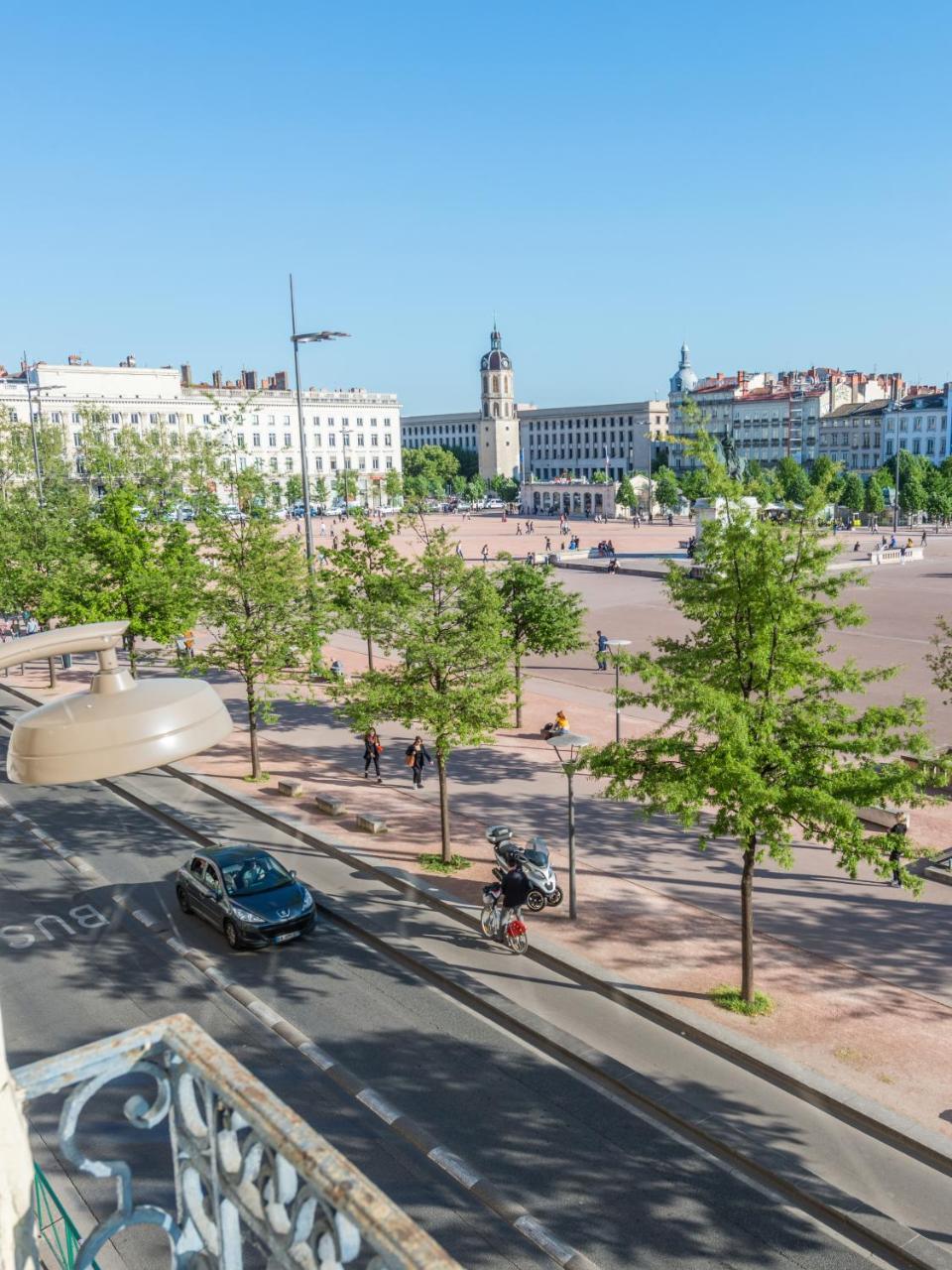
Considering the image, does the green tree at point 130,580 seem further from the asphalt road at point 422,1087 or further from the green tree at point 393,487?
the asphalt road at point 422,1087

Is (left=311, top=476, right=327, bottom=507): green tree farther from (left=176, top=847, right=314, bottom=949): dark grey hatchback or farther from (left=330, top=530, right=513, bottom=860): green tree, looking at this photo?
(left=176, top=847, right=314, bottom=949): dark grey hatchback

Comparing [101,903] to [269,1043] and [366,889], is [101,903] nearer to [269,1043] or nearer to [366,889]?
[366,889]

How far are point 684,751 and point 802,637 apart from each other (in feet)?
6.74

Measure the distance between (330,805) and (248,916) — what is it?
5.86 metres

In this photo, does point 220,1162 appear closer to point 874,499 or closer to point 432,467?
point 874,499

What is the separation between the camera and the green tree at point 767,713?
12.3 metres

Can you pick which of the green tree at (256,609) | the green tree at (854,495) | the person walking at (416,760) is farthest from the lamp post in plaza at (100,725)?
the green tree at (854,495)

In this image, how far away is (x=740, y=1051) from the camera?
12.2m

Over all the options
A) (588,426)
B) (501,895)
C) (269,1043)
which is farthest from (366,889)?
(588,426)

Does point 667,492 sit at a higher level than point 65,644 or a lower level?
higher

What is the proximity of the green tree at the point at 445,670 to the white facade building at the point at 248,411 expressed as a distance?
78.5 metres

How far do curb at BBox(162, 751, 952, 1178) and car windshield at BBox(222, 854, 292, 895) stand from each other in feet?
7.28

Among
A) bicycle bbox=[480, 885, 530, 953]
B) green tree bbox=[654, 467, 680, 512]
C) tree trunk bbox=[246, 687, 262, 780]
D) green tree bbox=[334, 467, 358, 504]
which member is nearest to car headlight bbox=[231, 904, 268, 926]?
bicycle bbox=[480, 885, 530, 953]

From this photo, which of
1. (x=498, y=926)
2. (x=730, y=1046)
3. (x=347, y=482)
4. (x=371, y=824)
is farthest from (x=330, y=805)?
(x=347, y=482)
